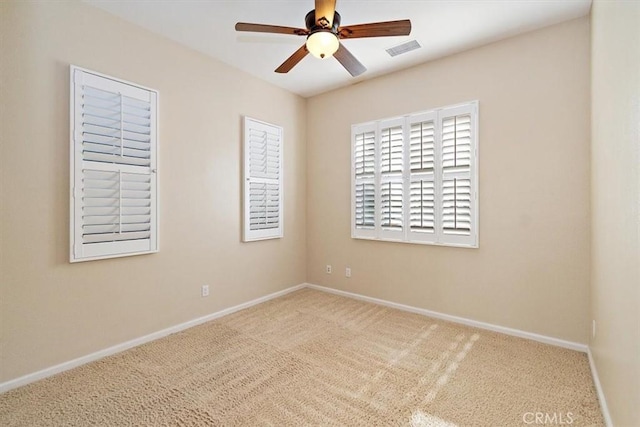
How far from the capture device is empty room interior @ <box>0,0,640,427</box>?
197 cm

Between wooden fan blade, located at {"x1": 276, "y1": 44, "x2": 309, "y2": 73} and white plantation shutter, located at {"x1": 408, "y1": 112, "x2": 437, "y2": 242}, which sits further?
white plantation shutter, located at {"x1": 408, "y1": 112, "x2": 437, "y2": 242}

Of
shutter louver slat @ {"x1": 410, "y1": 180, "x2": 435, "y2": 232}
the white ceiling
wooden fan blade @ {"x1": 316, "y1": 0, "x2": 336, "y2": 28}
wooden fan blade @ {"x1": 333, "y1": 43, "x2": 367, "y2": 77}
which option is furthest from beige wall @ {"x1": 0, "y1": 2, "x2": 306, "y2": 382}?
shutter louver slat @ {"x1": 410, "y1": 180, "x2": 435, "y2": 232}

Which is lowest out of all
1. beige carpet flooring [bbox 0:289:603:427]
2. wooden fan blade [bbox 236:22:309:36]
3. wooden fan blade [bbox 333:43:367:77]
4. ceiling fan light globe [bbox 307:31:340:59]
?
beige carpet flooring [bbox 0:289:603:427]

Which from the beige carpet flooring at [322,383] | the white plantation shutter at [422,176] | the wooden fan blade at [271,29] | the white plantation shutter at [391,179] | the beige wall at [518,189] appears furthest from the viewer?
the white plantation shutter at [391,179]

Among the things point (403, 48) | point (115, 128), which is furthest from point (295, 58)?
point (115, 128)

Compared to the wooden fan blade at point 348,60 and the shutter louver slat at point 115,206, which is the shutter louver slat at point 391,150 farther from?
the shutter louver slat at point 115,206

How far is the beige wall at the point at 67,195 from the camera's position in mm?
2178

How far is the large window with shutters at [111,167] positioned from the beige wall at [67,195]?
88 mm

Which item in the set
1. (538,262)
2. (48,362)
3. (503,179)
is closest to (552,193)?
(503,179)

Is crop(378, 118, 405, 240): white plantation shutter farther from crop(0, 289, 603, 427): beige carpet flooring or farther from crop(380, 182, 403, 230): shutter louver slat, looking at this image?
crop(0, 289, 603, 427): beige carpet flooring

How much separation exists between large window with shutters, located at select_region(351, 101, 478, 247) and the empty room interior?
2cm

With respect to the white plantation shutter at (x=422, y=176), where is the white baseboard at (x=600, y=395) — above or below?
below

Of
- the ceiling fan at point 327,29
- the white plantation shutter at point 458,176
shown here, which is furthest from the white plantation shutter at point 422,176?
the ceiling fan at point 327,29

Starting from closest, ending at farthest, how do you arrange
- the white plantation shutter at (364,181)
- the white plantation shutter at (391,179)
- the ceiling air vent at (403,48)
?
the ceiling air vent at (403,48)
the white plantation shutter at (391,179)
the white plantation shutter at (364,181)
